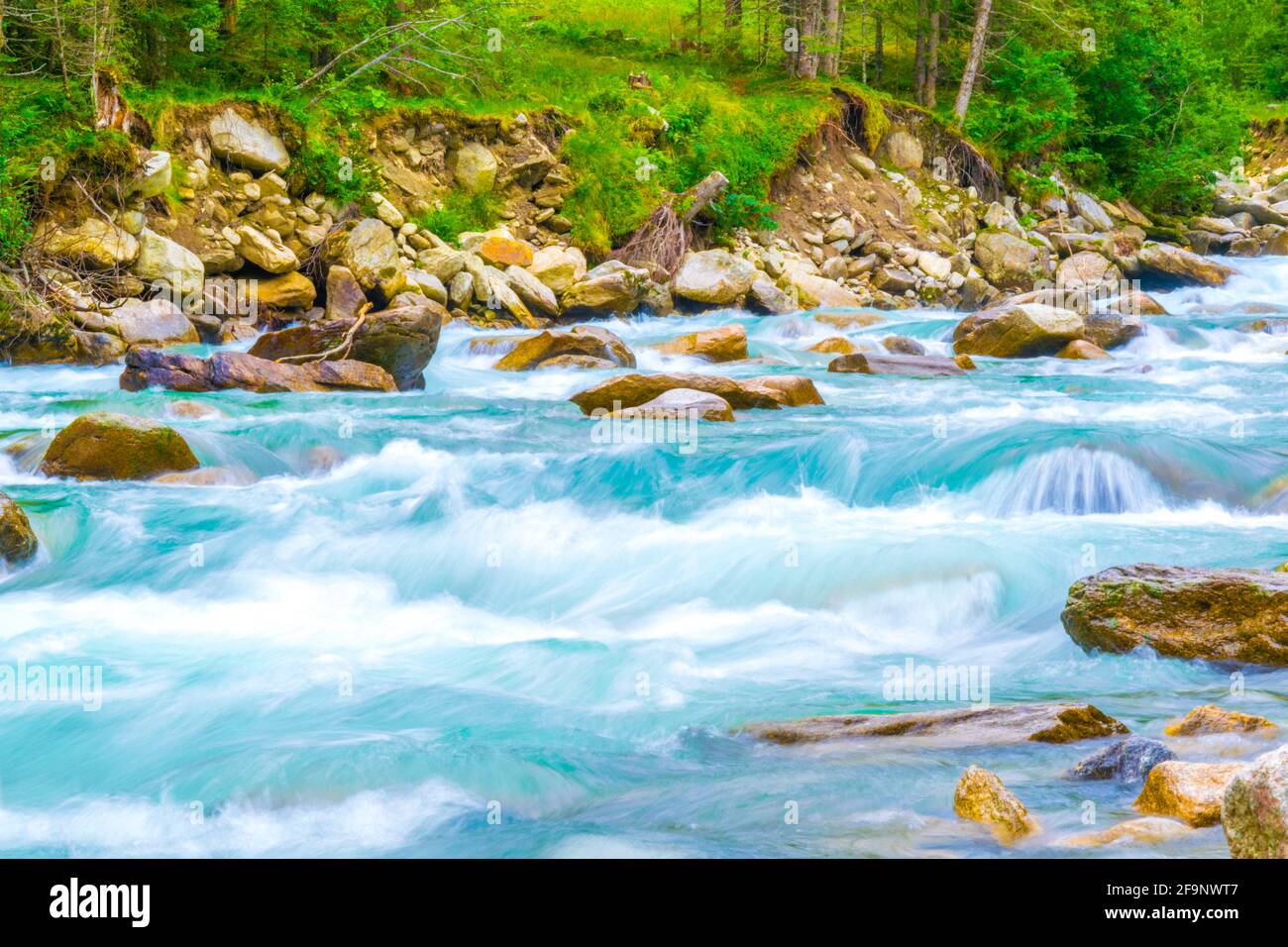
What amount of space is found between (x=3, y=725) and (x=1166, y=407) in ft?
36.4

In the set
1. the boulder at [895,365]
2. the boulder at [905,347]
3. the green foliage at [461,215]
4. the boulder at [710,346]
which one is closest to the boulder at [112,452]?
the boulder at [710,346]

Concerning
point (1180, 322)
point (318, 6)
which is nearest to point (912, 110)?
point (1180, 322)

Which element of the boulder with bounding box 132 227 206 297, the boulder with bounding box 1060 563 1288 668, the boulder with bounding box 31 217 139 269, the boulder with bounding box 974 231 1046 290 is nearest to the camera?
the boulder with bounding box 1060 563 1288 668

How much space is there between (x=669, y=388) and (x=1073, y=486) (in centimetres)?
437

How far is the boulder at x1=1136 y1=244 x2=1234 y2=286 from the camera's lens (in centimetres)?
2367

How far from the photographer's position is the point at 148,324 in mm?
15305

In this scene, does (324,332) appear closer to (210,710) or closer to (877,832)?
(210,710)

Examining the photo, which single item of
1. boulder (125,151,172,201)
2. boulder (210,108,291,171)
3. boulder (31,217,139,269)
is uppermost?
boulder (210,108,291,171)

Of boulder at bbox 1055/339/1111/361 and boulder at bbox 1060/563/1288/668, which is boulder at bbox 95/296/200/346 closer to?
boulder at bbox 1055/339/1111/361

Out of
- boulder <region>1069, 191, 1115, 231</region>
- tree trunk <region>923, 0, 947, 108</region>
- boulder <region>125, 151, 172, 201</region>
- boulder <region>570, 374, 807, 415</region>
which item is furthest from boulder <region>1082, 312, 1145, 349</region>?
boulder <region>125, 151, 172, 201</region>

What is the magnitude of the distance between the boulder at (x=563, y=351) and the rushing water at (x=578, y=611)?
174 centimetres

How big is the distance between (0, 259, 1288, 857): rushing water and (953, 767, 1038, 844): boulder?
0.07 meters

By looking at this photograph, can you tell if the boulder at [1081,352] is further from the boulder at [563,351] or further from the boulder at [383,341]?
the boulder at [383,341]

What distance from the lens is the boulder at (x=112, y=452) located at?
950 centimetres
